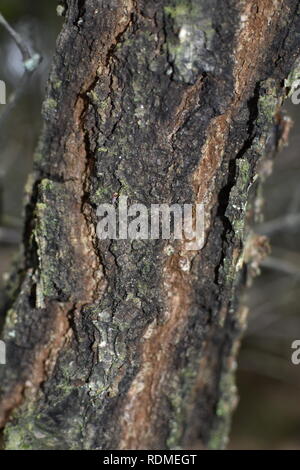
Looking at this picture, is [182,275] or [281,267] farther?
[281,267]

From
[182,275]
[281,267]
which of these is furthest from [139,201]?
[281,267]

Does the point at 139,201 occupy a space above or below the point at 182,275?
above

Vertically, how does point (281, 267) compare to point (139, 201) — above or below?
below

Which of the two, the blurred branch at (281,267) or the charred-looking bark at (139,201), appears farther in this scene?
the blurred branch at (281,267)

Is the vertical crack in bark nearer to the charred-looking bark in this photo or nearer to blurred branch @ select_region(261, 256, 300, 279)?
the charred-looking bark

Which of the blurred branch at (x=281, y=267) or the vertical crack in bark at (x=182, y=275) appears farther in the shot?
the blurred branch at (x=281, y=267)

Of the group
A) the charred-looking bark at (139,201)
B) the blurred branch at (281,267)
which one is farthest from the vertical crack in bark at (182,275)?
the blurred branch at (281,267)

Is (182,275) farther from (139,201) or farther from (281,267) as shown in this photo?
(281,267)

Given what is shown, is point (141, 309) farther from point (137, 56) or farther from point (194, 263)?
point (137, 56)

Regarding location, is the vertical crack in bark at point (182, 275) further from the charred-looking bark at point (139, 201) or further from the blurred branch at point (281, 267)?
the blurred branch at point (281, 267)
